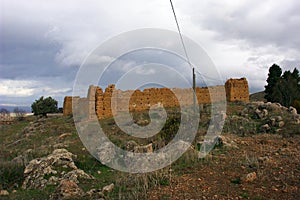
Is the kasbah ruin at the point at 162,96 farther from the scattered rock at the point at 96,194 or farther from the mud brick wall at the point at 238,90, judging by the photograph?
the scattered rock at the point at 96,194

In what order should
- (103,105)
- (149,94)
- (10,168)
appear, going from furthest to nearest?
1. (149,94)
2. (103,105)
3. (10,168)

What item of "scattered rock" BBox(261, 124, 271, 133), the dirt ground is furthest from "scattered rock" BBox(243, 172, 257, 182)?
"scattered rock" BBox(261, 124, 271, 133)

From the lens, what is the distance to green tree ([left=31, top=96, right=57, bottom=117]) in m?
29.8

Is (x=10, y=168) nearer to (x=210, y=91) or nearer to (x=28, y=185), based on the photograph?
(x=28, y=185)

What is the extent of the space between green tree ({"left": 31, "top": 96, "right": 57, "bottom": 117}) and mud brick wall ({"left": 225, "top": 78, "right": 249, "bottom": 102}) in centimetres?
1986

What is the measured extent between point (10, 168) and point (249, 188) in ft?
17.2

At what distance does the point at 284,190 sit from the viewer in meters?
4.18

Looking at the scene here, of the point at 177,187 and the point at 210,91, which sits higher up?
the point at 210,91

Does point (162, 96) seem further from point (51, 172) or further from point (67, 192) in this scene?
point (67, 192)

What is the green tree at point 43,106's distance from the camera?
1175 inches

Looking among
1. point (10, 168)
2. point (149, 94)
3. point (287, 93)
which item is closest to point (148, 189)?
point (10, 168)

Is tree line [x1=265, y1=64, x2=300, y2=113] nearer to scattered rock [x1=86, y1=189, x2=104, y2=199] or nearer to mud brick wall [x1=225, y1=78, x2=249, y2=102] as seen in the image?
mud brick wall [x1=225, y1=78, x2=249, y2=102]

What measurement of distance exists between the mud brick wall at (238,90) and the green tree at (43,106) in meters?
19.9

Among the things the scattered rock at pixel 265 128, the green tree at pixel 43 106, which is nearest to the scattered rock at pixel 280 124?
the scattered rock at pixel 265 128
